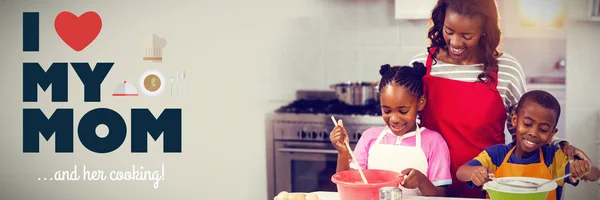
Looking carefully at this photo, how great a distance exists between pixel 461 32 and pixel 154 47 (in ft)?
4.92

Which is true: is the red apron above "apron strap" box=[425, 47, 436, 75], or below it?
Result: below

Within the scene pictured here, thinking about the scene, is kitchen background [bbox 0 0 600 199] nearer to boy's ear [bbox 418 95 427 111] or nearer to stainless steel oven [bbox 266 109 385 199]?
stainless steel oven [bbox 266 109 385 199]

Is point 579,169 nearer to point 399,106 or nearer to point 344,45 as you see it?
point 399,106

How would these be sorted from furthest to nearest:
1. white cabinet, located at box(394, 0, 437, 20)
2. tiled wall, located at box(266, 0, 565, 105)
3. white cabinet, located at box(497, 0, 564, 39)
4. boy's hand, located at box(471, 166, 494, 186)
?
tiled wall, located at box(266, 0, 565, 105)
white cabinet, located at box(394, 0, 437, 20)
white cabinet, located at box(497, 0, 564, 39)
boy's hand, located at box(471, 166, 494, 186)

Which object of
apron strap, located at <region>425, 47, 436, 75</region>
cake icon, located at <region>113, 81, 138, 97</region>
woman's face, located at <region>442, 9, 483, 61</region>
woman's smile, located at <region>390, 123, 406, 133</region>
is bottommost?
woman's smile, located at <region>390, 123, 406, 133</region>

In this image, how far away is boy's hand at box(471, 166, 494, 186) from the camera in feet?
7.04

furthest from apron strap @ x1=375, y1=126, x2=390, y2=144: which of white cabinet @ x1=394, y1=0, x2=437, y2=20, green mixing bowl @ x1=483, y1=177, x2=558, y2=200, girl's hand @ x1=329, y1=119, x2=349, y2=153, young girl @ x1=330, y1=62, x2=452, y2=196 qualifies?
white cabinet @ x1=394, y1=0, x2=437, y2=20

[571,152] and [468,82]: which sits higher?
[468,82]

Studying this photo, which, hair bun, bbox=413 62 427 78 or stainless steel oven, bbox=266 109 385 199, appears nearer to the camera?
hair bun, bbox=413 62 427 78

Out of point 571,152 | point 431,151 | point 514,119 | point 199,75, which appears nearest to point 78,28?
point 199,75

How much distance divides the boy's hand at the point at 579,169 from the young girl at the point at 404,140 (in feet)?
1.30

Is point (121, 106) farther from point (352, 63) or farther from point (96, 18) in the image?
point (352, 63)

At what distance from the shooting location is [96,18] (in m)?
3.26

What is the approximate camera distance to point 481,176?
2154mm
